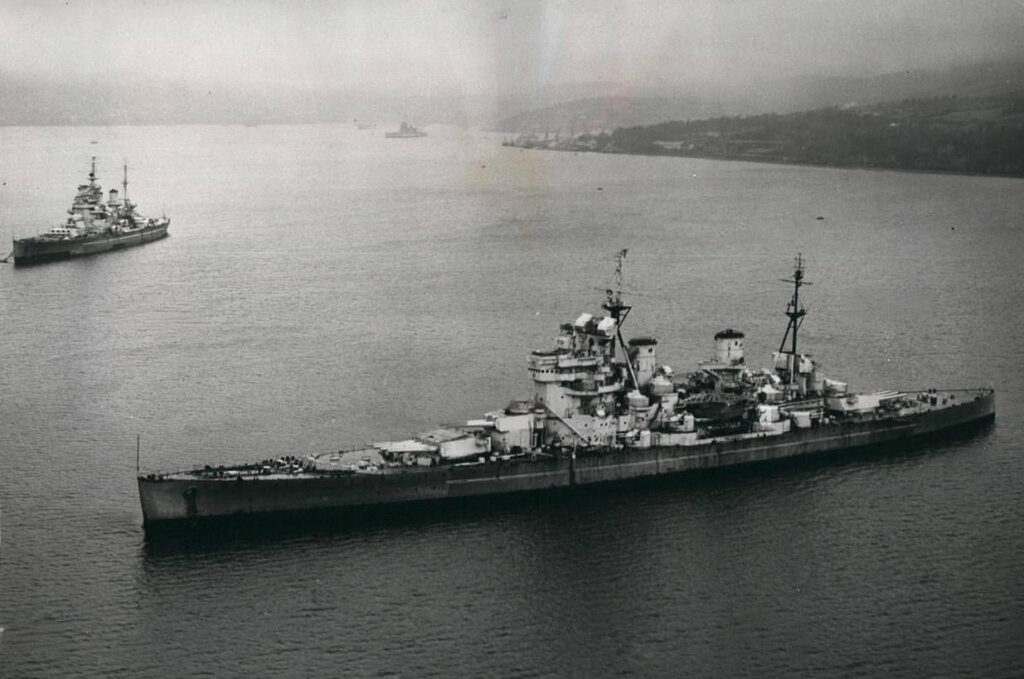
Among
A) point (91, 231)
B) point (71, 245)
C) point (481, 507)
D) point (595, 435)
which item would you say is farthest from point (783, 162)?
point (481, 507)

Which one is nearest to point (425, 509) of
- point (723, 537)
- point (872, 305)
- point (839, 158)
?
point (723, 537)

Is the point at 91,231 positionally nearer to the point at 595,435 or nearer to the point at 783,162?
the point at 595,435

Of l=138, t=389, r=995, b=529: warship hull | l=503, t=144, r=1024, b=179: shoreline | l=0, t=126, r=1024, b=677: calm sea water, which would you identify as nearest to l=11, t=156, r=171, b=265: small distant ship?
l=0, t=126, r=1024, b=677: calm sea water

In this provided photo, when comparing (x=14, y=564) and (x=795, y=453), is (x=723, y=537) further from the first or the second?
(x=14, y=564)

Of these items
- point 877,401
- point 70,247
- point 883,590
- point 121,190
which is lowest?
point 883,590

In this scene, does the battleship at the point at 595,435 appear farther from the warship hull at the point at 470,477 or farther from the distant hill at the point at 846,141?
the distant hill at the point at 846,141

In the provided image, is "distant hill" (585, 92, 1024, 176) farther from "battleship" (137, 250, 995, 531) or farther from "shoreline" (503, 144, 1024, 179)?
"battleship" (137, 250, 995, 531)
